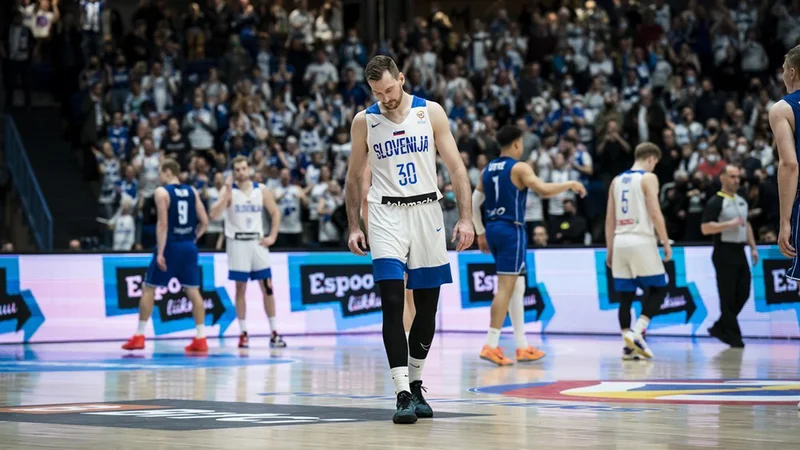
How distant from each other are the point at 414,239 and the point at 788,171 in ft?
7.70

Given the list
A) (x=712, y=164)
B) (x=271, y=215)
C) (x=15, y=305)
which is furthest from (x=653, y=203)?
(x=15, y=305)

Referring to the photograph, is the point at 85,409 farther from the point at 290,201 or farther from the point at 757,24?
the point at 757,24

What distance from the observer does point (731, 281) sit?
1683 centimetres

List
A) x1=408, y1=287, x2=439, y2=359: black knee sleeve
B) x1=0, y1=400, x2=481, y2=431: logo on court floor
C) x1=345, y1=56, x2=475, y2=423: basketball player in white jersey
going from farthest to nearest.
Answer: x1=408, y1=287, x2=439, y2=359: black knee sleeve < x1=345, y1=56, x2=475, y2=423: basketball player in white jersey < x1=0, y1=400, x2=481, y2=431: logo on court floor

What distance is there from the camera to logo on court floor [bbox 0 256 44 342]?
18.0m

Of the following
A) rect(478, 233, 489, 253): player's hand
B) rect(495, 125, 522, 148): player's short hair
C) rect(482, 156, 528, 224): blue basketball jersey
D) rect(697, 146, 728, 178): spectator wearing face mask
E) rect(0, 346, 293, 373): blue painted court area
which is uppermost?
rect(697, 146, 728, 178): spectator wearing face mask

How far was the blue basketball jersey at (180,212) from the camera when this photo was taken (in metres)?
16.0

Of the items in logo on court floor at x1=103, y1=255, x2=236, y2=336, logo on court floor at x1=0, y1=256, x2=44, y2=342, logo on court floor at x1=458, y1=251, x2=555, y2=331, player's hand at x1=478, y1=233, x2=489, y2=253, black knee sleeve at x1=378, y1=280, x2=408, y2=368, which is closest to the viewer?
black knee sleeve at x1=378, y1=280, x2=408, y2=368

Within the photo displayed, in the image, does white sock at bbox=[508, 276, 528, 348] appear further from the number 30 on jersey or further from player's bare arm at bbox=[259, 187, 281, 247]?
the number 30 on jersey

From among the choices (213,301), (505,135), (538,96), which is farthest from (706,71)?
(505,135)

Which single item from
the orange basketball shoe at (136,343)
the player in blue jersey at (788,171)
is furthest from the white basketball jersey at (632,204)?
the player in blue jersey at (788,171)

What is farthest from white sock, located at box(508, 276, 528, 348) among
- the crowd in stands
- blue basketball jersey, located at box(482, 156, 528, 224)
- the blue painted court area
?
the crowd in stands

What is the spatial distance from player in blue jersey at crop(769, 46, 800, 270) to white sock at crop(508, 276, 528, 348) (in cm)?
576

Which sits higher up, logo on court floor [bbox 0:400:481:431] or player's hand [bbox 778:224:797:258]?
player's hand [bbox 778:224:797:258]
